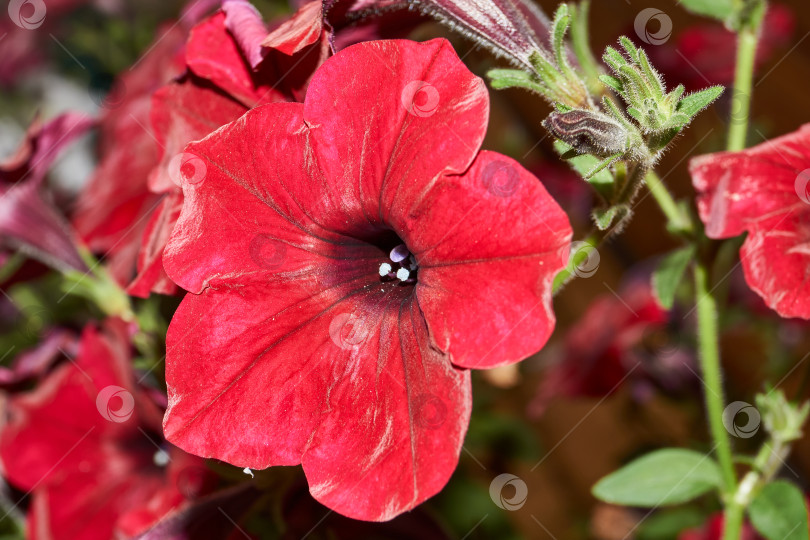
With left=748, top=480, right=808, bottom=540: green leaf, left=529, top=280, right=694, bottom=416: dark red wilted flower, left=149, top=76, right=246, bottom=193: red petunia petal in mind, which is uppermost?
left=149, top=76, right=246, bottom=193: red petunia petal

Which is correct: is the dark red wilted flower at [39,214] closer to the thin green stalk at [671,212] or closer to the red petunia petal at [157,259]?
the red petunia petal at [157,259]

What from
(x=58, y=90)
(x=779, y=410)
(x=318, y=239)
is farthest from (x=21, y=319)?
(x=779, y=410)

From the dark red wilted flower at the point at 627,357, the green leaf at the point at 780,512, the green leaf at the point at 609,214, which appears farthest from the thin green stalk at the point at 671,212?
the dark red wilted flower at the point at 627,357

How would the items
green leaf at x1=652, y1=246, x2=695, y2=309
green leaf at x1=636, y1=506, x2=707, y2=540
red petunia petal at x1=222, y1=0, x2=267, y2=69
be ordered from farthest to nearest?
green leaf at x1=636, y1=506, x2=707, y2=540 < green leaf at x1=652, y1=246, x2=695, y2=309 < red petunia petal at x1=222, y1=0, x2=267, y2=69

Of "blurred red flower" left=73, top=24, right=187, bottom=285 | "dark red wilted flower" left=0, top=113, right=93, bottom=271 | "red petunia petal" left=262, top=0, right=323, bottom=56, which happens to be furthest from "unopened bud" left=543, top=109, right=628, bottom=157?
"dark red wilted flower" left=0, top=113, right=93, bottom=271

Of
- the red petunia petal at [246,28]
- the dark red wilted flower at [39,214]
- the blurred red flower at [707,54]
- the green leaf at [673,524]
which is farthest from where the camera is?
the blurred red flower at [707,54]

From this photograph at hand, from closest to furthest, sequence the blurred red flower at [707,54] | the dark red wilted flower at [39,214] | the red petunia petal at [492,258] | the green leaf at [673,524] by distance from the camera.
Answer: the red petunia petal at [492,258] → the dark red wilted flower at [39,214] → the green leaf at [673,524] → the blurred red flower at [707,54]

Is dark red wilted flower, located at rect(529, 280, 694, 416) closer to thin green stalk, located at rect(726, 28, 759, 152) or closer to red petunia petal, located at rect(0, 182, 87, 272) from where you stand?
thin green stalk, located at rect(726, 28, 759, 152)

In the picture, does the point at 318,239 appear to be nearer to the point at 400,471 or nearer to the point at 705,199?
the point at 400,471
